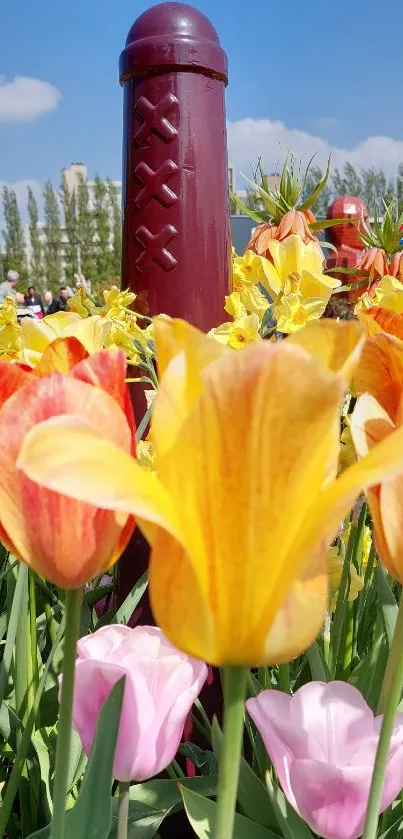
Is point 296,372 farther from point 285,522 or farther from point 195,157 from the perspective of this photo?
point 195,157

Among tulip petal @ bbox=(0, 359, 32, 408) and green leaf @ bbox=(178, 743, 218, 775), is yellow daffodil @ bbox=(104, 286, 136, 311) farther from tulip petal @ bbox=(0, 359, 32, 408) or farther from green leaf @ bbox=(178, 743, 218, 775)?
tulip petal @ bbox=(0, 359, 32, 408)

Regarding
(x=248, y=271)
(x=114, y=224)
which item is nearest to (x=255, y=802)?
(x=248, y=271)

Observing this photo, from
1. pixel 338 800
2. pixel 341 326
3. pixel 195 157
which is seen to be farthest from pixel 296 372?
pixel 195 157

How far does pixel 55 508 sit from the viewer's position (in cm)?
33

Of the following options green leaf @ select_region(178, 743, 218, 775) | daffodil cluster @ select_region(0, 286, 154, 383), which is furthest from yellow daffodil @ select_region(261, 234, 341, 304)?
green leaf @ select_region(178, 743, 218, 775)

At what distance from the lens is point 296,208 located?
1.20 m

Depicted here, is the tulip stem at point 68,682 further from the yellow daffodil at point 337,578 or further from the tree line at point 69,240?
the tree line at point 69,240

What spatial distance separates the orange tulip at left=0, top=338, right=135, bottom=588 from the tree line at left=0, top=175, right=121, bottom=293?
1022 inches

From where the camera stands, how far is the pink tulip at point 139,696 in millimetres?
448

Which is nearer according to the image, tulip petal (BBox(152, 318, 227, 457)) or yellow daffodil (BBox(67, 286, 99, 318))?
tulip petal (BBox(152, 318, 227, 457))

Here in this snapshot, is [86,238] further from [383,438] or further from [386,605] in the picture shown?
[383,438]

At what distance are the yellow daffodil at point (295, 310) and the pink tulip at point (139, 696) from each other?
17.8 inches

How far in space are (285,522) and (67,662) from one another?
0.13m

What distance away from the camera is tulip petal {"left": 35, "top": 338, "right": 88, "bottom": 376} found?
38cm
